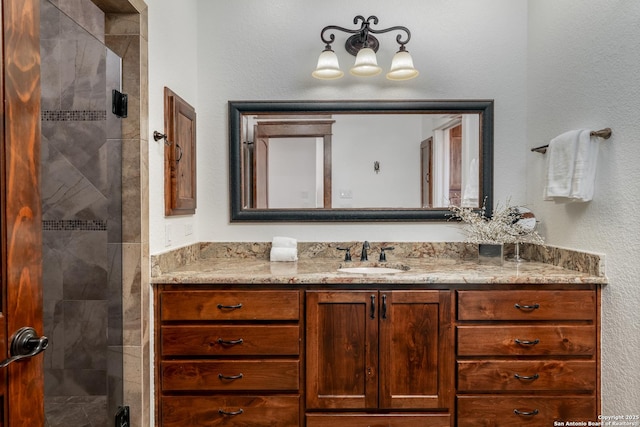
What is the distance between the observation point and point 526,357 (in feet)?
6.02

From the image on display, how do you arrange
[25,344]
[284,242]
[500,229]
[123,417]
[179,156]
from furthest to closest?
[284,242] < [500,229] < [179,156] < [123,417] < [25,344]

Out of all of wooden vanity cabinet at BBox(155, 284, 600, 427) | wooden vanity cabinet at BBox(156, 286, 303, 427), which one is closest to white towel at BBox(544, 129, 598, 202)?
wooden vanity cabinet at BBox(155, 284, 600, 427)

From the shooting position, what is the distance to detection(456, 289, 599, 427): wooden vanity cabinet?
1823 millimetres

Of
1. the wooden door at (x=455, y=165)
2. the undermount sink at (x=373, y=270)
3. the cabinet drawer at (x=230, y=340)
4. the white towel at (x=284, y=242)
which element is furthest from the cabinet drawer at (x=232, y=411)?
the wooden door at (x=455, y=165)

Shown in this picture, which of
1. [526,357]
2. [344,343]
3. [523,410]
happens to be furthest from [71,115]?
[523,410]

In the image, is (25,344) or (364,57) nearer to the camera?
(25,344)

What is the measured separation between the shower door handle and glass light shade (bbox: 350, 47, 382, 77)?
194cm

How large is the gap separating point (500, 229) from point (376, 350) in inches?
39.2

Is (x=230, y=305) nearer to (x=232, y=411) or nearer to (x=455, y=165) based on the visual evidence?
(x=232, y=411)

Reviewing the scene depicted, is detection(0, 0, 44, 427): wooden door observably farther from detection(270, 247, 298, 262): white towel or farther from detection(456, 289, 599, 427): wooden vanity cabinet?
detection(456, 289, 599, 427): wooden vanity cabinet

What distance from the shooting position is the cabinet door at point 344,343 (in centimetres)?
184

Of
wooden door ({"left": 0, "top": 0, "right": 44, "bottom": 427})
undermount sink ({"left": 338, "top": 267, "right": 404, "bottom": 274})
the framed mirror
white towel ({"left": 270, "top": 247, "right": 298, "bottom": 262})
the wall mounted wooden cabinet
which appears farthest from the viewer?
the framed mirror

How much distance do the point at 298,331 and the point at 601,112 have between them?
1664 mm

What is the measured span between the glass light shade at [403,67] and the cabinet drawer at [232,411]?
1775 millimetres
